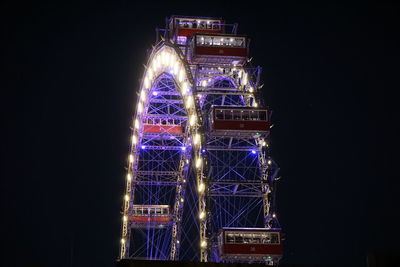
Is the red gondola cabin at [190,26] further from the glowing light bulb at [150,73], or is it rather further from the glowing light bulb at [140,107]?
the glowing light bulb at [140,107]

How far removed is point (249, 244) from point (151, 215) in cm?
3040

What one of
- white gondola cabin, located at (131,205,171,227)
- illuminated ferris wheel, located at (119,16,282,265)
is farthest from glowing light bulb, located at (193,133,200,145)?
white gondola cabin, located at (131,205,171,227)

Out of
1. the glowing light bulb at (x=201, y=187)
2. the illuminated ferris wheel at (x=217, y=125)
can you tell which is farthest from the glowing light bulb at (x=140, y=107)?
the glowing light bulb at (x=201, y=187)

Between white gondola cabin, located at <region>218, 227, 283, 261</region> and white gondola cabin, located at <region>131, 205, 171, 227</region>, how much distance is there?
28.7 meters

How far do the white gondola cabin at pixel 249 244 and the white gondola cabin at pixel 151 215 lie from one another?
28.7 meters

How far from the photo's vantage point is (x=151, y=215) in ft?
238

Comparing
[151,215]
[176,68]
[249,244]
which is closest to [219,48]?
[176,68]

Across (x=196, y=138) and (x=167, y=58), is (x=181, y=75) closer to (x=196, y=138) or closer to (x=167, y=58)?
(x=167, y=58)

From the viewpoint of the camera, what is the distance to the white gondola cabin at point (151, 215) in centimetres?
7162

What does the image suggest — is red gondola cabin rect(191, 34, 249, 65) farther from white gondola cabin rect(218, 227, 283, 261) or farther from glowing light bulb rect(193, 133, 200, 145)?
white gondola cabin rect(218, 227, 283, 261)

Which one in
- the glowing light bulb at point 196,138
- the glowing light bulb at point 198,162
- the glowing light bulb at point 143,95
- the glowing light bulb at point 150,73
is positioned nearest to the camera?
the glowing light bulb at point 198,162

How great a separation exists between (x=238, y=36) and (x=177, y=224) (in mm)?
27966

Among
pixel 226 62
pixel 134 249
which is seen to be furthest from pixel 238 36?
pixel 134 249

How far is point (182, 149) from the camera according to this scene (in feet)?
222
